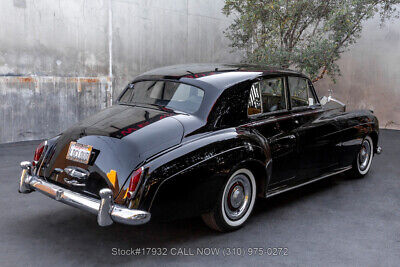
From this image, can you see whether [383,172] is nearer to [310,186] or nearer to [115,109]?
[310,186]

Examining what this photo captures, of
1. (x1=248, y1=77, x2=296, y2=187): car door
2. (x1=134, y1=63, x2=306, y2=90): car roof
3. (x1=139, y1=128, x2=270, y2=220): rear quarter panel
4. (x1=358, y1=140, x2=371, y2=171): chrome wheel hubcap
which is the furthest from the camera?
(x1=358, y1=140, x2=371, y2=171): chrome wheel hubcap

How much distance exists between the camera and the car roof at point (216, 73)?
14.3 ft

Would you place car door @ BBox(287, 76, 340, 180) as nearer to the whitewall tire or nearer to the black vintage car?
the black vintage car

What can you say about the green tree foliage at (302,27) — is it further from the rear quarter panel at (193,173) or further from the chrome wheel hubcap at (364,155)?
the rear quarter panel at (193,173)

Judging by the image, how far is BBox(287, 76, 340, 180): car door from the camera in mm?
4910

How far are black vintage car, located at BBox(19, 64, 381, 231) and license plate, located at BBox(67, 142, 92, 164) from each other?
1cm

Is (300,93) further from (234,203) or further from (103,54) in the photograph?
(103,54)

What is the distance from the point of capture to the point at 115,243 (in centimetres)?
382

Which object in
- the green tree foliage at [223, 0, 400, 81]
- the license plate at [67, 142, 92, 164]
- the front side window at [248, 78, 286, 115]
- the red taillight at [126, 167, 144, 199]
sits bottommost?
the red taillight at [126, 167, 144, 199]

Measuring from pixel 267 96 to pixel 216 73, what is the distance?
68 cm

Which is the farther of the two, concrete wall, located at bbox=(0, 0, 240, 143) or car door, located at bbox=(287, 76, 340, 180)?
→ concrete wall, located at bbox=(0, 0, 240, 143)

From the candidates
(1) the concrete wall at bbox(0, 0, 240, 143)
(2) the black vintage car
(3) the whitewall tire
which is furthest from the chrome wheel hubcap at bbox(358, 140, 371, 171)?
(1) the concrete wall at bbox(0, 0, 240, 143)

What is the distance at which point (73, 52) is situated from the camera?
9.27 meters

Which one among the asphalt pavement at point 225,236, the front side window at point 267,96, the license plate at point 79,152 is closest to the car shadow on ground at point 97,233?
the asphalt pavement at point 225,236
